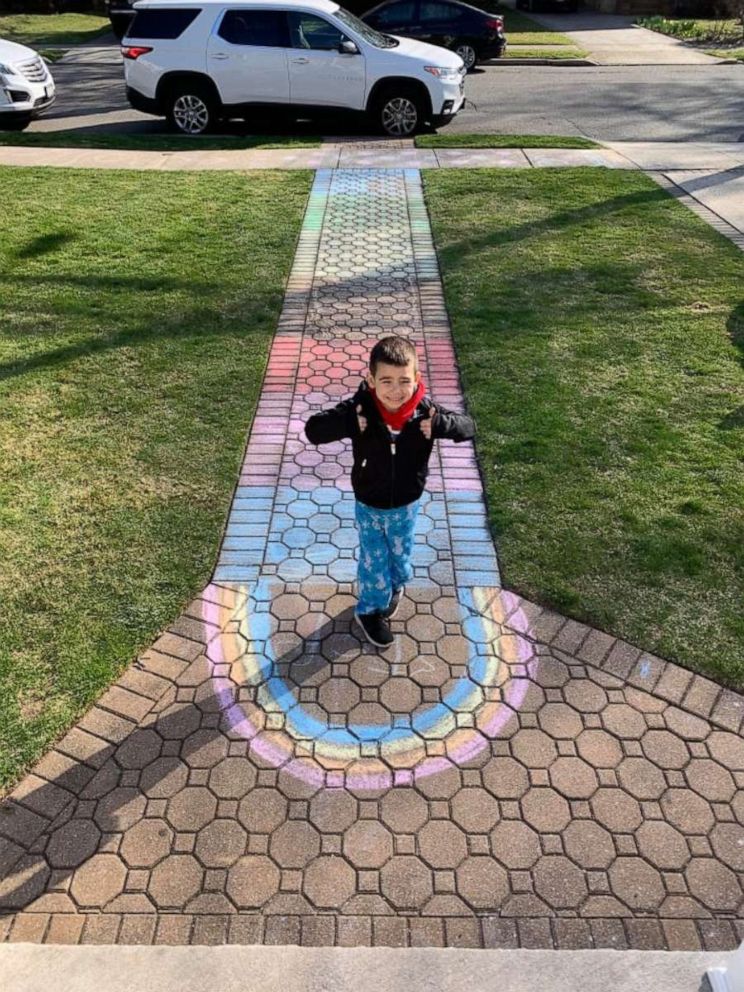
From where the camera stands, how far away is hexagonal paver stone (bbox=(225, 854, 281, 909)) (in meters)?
2.69

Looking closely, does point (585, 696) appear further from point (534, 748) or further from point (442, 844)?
point (442, 844)

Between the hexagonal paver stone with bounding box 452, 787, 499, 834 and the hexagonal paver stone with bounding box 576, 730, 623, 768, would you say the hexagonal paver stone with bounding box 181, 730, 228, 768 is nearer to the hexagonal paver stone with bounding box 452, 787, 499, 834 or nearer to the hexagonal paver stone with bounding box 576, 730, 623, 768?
the hexagonal paver stone with bounding box 452, 787, 499, 834

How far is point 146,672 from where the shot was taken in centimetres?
351

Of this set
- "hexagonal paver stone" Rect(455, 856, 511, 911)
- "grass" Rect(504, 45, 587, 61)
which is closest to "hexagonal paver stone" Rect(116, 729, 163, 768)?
"hexagonal paver stone" Rect(455, 856, 511, 911)

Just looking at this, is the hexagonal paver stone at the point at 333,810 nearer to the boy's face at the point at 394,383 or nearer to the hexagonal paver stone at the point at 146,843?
the hexagonal paver stone at the point at 146,843

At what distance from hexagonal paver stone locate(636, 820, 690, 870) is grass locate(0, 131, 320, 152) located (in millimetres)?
11245

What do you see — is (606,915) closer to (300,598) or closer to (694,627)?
(694,627)

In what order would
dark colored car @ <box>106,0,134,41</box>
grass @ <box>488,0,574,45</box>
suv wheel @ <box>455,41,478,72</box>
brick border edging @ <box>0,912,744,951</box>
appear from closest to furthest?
brick border edging @ <box>0,912,744,951</box> → suv wheel @ <box>455,41,478,72</box> → grass @ <box>488,0,574,45</box> → dark colored car @ <box>106,0,134,41</box>

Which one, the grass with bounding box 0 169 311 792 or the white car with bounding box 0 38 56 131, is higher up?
the white car with bounding box 0 38 56 131

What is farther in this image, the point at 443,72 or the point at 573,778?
the point at 443,72

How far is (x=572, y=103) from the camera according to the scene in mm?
Result: 15398

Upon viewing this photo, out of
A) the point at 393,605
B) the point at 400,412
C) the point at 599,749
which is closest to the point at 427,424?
the point at 400,412

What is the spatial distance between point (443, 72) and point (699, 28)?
20367 millimetres

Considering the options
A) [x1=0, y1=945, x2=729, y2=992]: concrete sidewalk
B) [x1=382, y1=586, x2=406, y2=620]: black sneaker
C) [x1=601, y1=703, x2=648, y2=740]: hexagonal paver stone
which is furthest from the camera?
[x1=382, y1=586, x2=406, y2=620]: black sneaker
